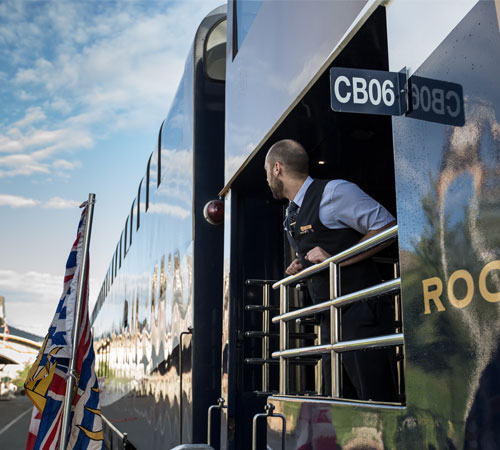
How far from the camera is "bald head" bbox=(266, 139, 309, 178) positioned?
284cm

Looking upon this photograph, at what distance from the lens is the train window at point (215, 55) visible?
4.48 m

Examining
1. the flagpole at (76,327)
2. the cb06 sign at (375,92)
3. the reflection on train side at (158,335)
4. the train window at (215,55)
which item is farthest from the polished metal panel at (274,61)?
the flagpole at (76,327)

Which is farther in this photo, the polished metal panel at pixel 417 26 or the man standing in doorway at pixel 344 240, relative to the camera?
the man standing in doorway at pixel 344 240

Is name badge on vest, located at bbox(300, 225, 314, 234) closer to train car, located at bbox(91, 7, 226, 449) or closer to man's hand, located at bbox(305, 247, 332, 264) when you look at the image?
man's hand, located at bbox(305, 247, 332, 264)

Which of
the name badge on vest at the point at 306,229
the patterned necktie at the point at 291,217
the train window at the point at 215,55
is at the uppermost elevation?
the train window at the point at 215,55

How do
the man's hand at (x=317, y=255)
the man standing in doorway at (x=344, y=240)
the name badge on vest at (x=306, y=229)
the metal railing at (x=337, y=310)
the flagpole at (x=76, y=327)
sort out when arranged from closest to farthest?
the metal railing at (x=337, y=310), the man standing in doorway at (x=344, y=240), the man's hand at (x=317, y=255), the name badge on vest at (x=306, y=229), the flagpole at (x=76, y=327)

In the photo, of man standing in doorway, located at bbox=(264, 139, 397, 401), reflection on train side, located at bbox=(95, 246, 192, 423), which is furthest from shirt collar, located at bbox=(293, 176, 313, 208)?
reflection on train side, located at bbox=(95, 246, 192, 423)

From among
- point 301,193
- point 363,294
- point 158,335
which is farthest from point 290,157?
point 158,335

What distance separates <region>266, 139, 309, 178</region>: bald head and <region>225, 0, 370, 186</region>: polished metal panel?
0.10 metres

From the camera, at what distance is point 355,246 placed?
2080 mm

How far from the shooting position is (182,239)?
15.0 ft

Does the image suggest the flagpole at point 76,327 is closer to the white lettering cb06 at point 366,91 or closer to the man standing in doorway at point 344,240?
the man standing in doorway at point 344,240

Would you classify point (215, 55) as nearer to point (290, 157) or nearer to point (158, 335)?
point (290, 157)

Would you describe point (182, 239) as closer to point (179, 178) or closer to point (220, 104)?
point (179, 178)
